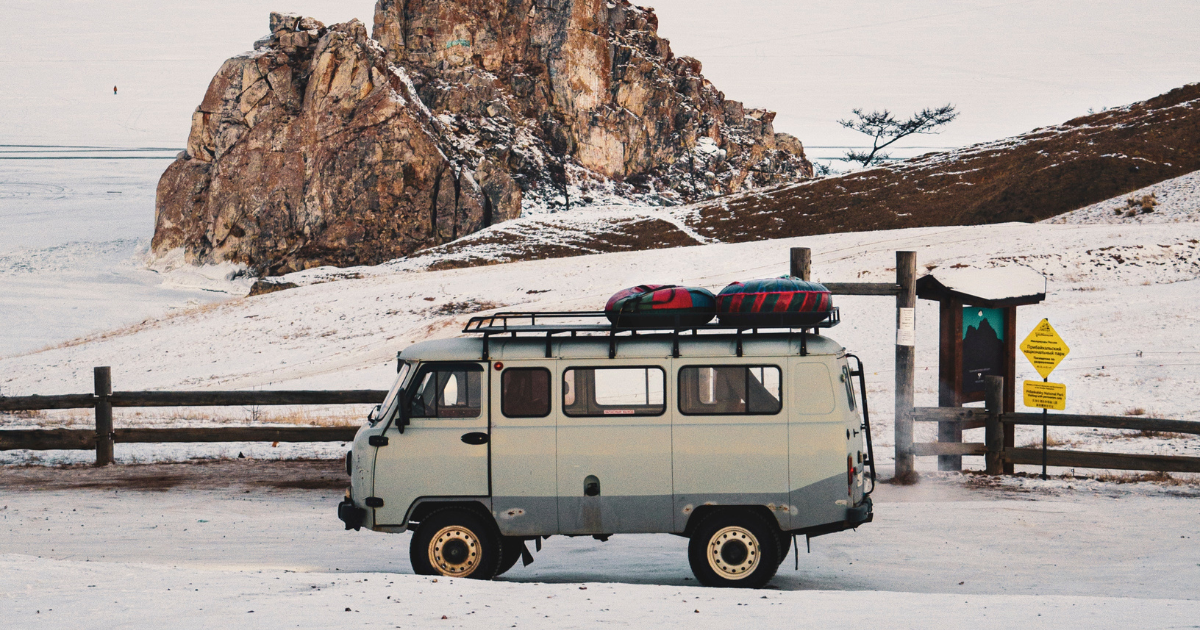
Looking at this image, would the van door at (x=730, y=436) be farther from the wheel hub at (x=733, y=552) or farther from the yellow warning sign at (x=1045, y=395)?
the yellow warning sign at (x=1045, y=395)

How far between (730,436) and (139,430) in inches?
431

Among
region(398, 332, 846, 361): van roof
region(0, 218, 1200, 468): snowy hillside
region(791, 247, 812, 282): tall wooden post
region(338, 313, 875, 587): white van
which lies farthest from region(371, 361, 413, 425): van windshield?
region(0, 218, 1200, 468): snowy hillside

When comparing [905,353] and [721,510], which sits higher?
[905,353]

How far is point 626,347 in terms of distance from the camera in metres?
8.74

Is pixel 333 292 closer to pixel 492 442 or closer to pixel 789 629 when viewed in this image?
pixel 492 442

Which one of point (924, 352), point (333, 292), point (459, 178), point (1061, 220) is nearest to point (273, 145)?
point (459, 178)

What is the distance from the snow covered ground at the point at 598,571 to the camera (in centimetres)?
677

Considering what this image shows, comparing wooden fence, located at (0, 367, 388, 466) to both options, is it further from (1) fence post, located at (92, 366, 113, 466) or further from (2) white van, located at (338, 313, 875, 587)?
(2) white van, located at (338, 313, 875, 587)

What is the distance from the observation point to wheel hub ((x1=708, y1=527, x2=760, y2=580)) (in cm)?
862

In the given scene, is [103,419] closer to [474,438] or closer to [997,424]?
[474,438]

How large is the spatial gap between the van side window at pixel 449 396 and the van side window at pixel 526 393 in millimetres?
252

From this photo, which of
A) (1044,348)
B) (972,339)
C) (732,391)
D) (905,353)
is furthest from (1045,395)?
(732,391)

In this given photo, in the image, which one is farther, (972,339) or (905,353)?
(972,339)

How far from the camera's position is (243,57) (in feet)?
298
